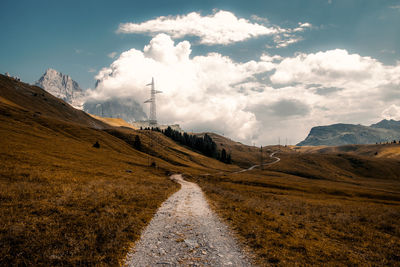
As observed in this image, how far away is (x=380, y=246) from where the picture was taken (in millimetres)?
14234

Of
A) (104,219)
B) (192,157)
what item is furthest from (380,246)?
(192,157)

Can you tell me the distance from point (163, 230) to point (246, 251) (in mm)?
5928

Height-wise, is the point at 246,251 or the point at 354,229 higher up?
the point at 246,251

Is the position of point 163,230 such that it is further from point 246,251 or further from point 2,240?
point 2,240

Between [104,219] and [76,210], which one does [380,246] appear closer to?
[104,219]

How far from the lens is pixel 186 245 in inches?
447

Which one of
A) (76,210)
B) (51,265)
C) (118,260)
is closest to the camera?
(51,265)

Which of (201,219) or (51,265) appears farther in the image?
(201,219)

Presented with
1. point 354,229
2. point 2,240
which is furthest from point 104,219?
point 354,229

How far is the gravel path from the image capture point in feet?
31.0

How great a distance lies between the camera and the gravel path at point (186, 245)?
9445 millimetres

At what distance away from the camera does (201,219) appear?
1705 cm

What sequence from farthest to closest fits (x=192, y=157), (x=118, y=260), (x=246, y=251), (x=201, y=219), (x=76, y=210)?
1. (x=192, y=157)
2. (x=201, y=219)
3. (x=76, y=210)
4. (x=246, y=251)
5. (x=118, y=260)

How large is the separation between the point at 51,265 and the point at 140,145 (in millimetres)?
138116
